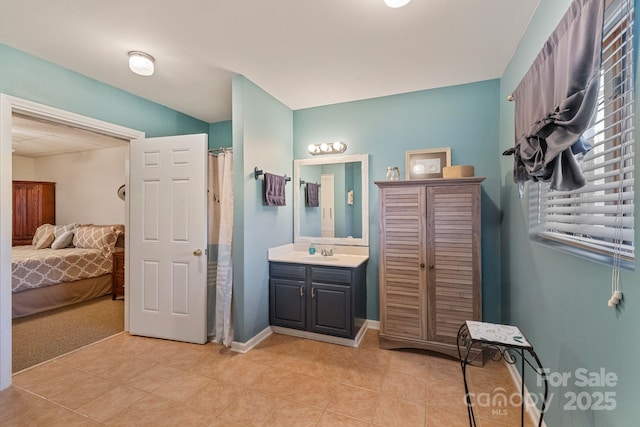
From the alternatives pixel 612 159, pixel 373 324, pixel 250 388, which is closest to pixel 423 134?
pixel 612 159

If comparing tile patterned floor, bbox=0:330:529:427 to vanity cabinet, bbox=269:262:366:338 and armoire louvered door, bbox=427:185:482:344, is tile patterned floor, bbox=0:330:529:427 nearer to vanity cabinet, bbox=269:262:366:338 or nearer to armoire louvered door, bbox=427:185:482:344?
vanity cabinet, bbox=269:262:366:338

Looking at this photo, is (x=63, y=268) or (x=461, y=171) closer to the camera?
(x=461, y=171)

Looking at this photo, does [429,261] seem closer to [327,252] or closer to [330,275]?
[330,275]

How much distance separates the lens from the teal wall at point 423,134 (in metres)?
2.67

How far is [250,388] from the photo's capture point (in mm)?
2014

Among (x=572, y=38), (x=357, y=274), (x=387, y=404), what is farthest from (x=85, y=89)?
(x=387, y=404)

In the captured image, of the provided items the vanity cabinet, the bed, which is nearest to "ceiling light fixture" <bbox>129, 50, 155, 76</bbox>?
the vanity cabinet

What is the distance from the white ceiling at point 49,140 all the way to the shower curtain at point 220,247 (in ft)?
5.98

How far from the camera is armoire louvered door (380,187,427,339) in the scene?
245 cm

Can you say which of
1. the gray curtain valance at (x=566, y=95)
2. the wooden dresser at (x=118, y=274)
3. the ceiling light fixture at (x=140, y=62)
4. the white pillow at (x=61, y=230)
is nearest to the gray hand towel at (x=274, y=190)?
the ceiling light fixture at (x=140, y=62)

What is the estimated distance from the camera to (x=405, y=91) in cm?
294

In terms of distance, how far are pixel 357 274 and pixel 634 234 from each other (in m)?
2.05

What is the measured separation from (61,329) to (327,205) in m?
3.34

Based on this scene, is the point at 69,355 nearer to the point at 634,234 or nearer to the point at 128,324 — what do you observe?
the point at 128,324
